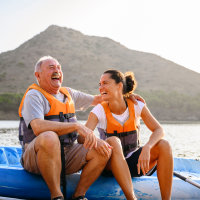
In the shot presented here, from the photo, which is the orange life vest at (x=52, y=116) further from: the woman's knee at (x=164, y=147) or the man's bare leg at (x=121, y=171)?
the woman's knee at (x=164, y=147)

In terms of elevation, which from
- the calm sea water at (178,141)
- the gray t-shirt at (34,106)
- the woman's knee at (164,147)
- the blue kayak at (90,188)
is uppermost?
the gray t-shirt at (34,106)

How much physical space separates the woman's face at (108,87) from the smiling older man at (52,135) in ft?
1.15

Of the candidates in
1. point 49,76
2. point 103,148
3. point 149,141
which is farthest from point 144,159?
point 49,76

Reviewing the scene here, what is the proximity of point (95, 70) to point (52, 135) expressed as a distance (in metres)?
51.5

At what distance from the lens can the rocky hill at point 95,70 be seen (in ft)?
128

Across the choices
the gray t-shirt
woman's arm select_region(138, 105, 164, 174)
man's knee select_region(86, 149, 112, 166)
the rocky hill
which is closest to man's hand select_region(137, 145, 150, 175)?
woman's arm select_region(138, 105, 164, 174)

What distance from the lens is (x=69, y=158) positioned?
2.64m

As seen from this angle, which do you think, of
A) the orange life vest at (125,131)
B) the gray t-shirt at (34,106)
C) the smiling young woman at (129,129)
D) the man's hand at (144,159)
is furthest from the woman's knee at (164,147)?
the gray t-shirt at (34,106)

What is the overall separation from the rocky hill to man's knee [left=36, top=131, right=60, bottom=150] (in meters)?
29.0

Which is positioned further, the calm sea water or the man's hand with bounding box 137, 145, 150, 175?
the calm sea water

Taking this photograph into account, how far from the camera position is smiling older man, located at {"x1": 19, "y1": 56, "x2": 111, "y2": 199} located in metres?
2.35

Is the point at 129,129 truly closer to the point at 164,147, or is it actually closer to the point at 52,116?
the point at 164,147

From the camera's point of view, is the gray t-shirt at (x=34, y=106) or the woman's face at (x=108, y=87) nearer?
the gray t-shirt at (x=34, y=106)

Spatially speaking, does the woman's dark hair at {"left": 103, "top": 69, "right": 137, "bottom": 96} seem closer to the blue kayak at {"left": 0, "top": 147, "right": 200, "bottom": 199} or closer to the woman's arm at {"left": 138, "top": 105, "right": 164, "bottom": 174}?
the woman's arm at {"left": 138, "top": 105, "right": 164, "bottom": 174}
